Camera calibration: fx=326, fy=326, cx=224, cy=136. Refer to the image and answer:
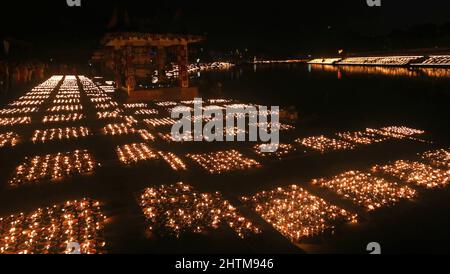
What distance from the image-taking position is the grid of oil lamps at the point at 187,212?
195 inches

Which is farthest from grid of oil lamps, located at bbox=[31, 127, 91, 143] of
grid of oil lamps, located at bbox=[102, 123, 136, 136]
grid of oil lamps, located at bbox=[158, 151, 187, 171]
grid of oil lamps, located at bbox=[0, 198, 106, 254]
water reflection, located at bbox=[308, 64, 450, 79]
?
water reflection, located at bbox=[308, 64, 450, 79]

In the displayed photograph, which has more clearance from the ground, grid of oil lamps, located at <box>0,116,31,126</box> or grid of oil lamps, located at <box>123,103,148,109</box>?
grid of oil lamps, located at <box>123,103,148,109</box>

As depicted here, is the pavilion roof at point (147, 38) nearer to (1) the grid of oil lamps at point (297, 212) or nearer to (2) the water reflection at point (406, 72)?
(1) the grid of oil lamps at point (297, 212)

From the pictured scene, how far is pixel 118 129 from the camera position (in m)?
12.2

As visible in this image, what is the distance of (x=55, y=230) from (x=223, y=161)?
4.19m

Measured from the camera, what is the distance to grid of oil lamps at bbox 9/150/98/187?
23.4ft

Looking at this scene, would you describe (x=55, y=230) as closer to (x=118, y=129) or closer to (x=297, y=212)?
(x=297, y=212)

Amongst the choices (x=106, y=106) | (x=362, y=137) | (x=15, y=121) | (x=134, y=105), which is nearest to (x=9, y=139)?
(x=15, y=121)

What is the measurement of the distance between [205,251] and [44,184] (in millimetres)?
4299

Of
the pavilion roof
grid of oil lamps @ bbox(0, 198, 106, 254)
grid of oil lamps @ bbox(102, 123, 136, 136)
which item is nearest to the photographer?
grid of oil lamps @ bbox(0, 198, 106, 254)

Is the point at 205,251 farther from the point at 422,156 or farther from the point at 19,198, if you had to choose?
the point at 422,156

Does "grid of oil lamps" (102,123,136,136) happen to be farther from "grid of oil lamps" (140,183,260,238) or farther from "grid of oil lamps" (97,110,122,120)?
"grid of oil lamps" (140,183,260,238)
